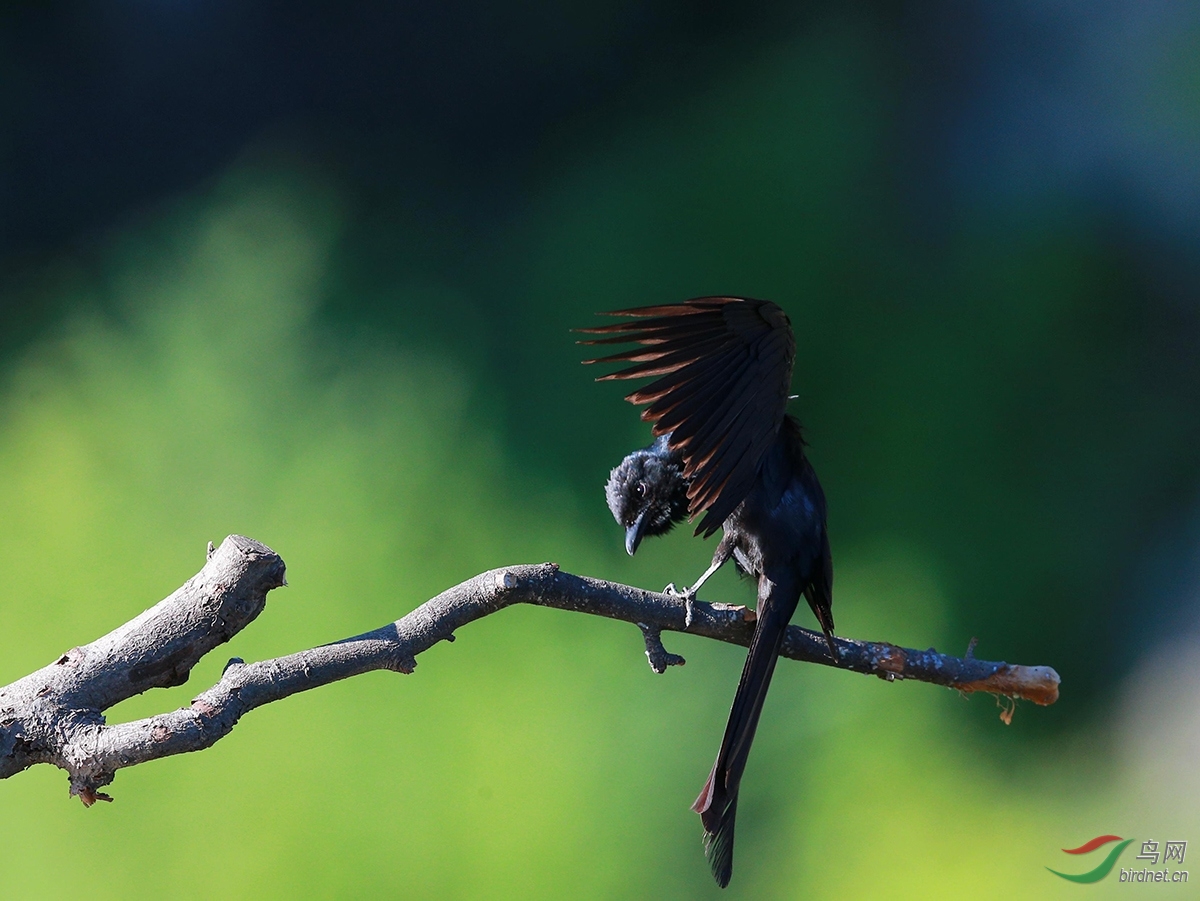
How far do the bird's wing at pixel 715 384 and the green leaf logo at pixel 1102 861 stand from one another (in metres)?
1.66

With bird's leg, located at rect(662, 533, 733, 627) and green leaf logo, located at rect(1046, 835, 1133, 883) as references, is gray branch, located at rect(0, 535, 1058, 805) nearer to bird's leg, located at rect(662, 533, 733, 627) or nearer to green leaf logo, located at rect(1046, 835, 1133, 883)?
bird's leg, located at rect(662, 533, 733, 627)

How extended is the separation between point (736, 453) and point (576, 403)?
1387 mm

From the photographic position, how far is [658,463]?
1.94m

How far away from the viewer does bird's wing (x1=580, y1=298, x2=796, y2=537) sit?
61.2 inches

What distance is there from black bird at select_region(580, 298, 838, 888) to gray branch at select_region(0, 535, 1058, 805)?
0.32 meters

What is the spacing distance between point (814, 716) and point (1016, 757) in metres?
0.55

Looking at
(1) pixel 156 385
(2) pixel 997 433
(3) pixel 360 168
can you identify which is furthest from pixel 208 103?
(2) pixel 997 433

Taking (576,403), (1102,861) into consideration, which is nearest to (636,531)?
(576,403)

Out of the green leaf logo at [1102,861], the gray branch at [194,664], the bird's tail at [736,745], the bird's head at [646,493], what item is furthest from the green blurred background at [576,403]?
the gray branch at [194,664]

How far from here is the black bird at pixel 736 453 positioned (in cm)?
156

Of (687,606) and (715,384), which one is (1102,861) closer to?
(687,606)

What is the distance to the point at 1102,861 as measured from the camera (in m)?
2.58

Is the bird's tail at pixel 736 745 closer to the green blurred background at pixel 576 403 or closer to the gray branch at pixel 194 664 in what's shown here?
the gray branch at pixel 194 664

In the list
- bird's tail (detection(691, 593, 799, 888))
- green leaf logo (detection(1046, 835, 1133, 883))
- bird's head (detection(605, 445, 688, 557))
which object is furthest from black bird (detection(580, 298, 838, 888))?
green leaf logo (detection(1046, 835, 1133, 883))
